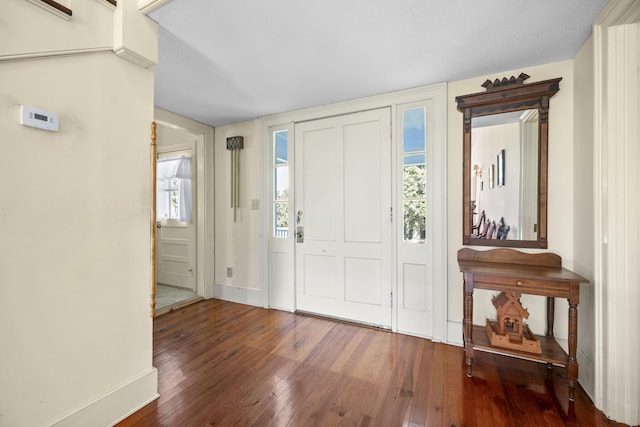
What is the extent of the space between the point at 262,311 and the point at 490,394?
2.34 meters

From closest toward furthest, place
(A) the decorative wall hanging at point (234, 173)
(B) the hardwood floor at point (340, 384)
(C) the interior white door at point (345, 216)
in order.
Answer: (B) the hardwood floor at point (340, 384) < (C) the interior white door at point (345, 216) < (A) the decorative wall hanging at point (234, 173)

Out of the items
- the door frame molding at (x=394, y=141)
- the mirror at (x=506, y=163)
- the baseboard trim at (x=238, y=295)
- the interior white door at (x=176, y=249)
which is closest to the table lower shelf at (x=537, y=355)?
the door frame molding at (x=394, y=141)

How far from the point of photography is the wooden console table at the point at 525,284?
175 centimetres

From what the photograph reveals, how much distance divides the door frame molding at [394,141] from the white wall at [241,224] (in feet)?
0.37

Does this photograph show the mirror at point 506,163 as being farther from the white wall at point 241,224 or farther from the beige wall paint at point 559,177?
the white wall at point 241,224

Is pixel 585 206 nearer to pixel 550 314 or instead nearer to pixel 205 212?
pixel 550 314

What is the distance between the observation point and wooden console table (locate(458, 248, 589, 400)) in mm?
1751

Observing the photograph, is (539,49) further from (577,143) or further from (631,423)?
(631,423)

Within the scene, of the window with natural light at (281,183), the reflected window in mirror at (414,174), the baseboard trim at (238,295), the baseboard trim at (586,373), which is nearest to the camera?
the baseboard trim at (586,373)

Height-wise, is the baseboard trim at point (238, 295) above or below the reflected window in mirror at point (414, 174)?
below

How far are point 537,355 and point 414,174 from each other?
1640 mm

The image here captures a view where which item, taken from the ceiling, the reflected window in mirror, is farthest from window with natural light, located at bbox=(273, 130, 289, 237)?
the reflected window in mirror

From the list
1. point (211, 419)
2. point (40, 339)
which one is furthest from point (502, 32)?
point (40, 339)

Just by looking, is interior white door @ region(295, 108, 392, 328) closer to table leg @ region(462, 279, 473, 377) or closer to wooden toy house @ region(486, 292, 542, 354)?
table leg @ region(462, 279, 473, 377)
